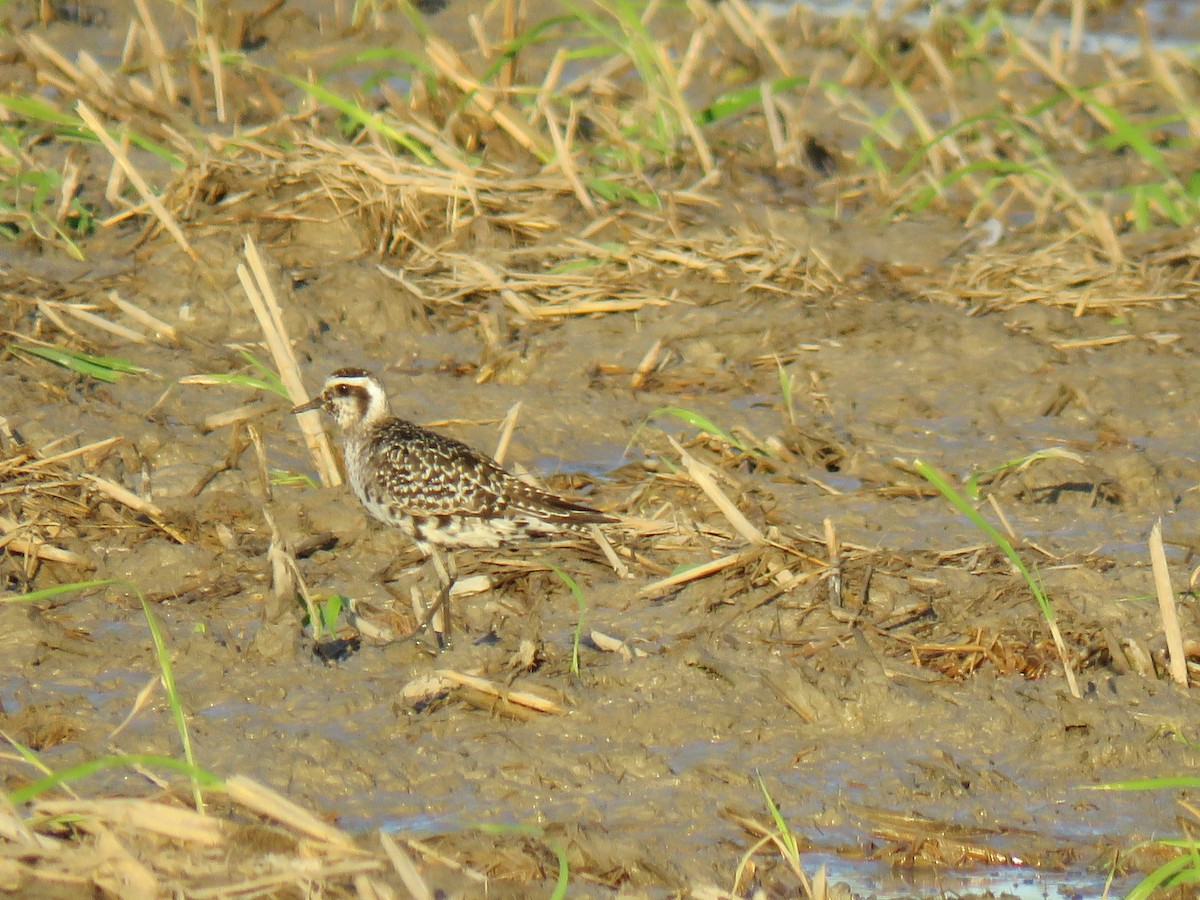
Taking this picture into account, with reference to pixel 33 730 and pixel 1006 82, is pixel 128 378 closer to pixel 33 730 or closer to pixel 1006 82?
pixel 33 730

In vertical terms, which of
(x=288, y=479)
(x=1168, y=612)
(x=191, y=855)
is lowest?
(x=288, y=479)

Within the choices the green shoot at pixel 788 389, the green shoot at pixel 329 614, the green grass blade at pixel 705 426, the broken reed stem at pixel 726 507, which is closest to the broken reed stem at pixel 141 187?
the green grass blade at pixel 705 426

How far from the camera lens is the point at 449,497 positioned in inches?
294

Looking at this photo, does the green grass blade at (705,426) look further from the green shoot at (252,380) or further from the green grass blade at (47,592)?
the green grass blade at (47,592)

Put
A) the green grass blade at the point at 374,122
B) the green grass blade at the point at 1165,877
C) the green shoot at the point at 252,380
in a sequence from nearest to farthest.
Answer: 1. the green grass blade at the point at 1165,877
2. the green shoot at the point at 252,380
3. the green grass blade at the point at 374,122

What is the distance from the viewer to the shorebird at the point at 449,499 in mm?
7410

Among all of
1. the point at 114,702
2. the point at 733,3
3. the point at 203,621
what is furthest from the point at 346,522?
the point at 733,3

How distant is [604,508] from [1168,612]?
103 inches

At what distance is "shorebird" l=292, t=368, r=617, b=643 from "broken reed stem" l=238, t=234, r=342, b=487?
1.39ft

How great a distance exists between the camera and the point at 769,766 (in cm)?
581

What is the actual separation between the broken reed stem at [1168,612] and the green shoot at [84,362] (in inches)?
197

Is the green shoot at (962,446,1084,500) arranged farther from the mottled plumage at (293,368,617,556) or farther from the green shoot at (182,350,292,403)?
the green shoot at (182,350,292,403)

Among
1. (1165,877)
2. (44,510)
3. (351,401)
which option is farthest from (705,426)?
(1165,877)

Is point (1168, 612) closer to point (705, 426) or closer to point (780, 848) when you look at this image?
point (780, 848)
